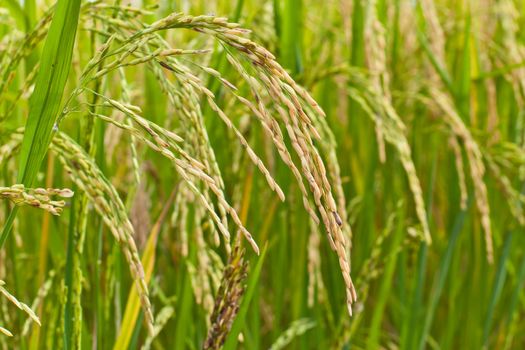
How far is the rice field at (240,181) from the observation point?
0.76 metres

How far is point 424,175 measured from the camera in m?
2.32

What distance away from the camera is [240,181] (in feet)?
4.51

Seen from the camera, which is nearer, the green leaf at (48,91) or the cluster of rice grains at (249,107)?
the cluster of rice grains at (249,107)

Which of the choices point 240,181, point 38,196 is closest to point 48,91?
point 38,196

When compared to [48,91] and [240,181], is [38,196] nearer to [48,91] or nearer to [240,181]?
[48,91]

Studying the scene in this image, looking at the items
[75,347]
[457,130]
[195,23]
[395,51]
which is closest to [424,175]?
[395,51]

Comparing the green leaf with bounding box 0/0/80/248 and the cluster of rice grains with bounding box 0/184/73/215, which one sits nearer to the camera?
the cluster of rice grains with bounding box 0/184/73/215

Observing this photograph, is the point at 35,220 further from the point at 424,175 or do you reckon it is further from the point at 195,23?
the point at 424,175

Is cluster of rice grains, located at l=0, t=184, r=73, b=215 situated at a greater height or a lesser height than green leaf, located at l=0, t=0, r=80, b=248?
lesser

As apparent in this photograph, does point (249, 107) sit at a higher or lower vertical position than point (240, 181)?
higher

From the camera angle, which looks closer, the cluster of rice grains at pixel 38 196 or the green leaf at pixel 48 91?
the cluster of rice grains at pixel 38 196

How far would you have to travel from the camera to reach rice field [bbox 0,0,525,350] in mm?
757

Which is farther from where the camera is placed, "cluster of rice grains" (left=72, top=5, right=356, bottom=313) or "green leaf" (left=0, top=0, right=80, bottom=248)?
"green leaf" (left=0, top=0, right=80, bottom=248)

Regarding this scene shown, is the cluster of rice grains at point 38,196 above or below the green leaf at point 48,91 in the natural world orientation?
below
